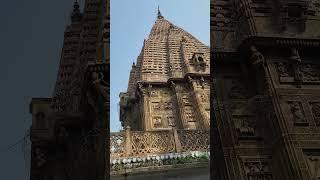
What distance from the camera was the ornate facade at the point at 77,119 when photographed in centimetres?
645

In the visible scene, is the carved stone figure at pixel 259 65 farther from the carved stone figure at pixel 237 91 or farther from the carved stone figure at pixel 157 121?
the carved stone figure at pixel 157 121

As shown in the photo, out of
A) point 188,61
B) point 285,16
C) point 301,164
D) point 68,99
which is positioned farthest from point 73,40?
point 188,61

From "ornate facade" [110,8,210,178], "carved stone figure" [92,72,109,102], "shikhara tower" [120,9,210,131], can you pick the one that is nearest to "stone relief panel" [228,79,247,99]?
"carved stone figure" [92,72,109,102]

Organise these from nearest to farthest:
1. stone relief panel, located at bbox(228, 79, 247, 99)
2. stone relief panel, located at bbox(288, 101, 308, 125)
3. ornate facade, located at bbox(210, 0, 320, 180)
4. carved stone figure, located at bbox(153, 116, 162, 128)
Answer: ornate facade, located at bbox(210, 0, 320, 180) < stone relief panel, located at bbox(288, 101, 308, 125) < stone relief panel, located at bbox(228, 79, 247, 99) < carved stone figure, located at bbox(153, 116, 162, 128)

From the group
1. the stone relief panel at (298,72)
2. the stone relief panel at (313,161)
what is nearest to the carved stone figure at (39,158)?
the stone relief panel at (298,72)

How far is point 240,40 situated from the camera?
23.0 feet

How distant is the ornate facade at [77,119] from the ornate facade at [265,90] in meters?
1.53

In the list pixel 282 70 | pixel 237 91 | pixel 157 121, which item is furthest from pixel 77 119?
pixel 157 121

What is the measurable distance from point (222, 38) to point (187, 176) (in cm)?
379

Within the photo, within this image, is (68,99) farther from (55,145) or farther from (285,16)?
(285,16)

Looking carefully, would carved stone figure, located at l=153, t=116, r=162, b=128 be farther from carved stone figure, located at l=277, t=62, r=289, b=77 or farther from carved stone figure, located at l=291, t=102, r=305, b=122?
carved stone figure, located at l=291, t=102, r=305, b=122

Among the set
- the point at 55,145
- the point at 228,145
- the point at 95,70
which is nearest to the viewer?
the point at 228,145

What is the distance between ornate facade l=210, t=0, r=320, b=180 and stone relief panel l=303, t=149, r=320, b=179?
12mm

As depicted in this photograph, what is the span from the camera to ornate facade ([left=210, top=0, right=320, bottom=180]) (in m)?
5.93
